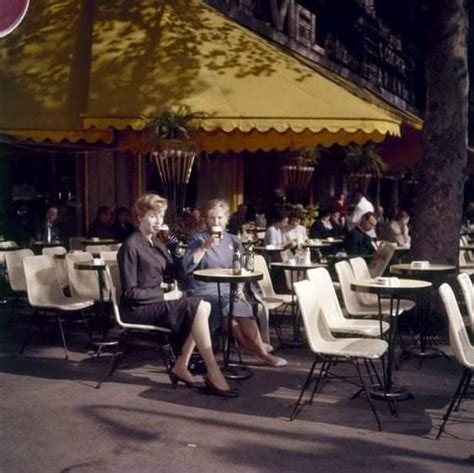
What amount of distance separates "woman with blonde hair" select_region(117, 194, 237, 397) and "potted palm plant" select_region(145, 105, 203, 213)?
260 cm

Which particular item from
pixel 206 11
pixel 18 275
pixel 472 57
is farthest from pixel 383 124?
pixel 472 57

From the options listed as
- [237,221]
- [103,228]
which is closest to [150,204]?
[103,228]

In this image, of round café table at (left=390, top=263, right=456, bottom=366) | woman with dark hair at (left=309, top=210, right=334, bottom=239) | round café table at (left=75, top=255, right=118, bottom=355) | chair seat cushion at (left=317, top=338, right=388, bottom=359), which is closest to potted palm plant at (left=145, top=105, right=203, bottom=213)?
round café table at (left=75, top=255, right=118, bottom=355)

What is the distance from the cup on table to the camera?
6645mm

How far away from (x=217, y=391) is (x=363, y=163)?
10.2 meters

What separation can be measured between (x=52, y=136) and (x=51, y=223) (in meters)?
2.05

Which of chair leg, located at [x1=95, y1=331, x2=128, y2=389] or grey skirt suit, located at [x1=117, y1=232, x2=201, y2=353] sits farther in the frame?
chair leg, located at [x1=95, y1=331, x2=128, y2=389]

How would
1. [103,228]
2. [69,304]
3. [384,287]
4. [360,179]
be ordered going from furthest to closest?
[360,179], [103,228], [69,304], [384,287]

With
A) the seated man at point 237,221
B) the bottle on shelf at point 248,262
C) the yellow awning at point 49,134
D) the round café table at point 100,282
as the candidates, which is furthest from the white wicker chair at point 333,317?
the seated man at point 237,221

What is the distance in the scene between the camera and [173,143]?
9.12 meters

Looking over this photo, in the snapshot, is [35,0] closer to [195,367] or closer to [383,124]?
[383,124]

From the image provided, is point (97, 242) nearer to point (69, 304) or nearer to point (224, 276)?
point (69, 304)

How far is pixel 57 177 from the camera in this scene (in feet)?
45.4

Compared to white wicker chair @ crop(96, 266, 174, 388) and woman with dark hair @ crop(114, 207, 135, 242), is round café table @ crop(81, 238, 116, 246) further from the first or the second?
white wicker chair @ crop(96, 266, 174, 388)
